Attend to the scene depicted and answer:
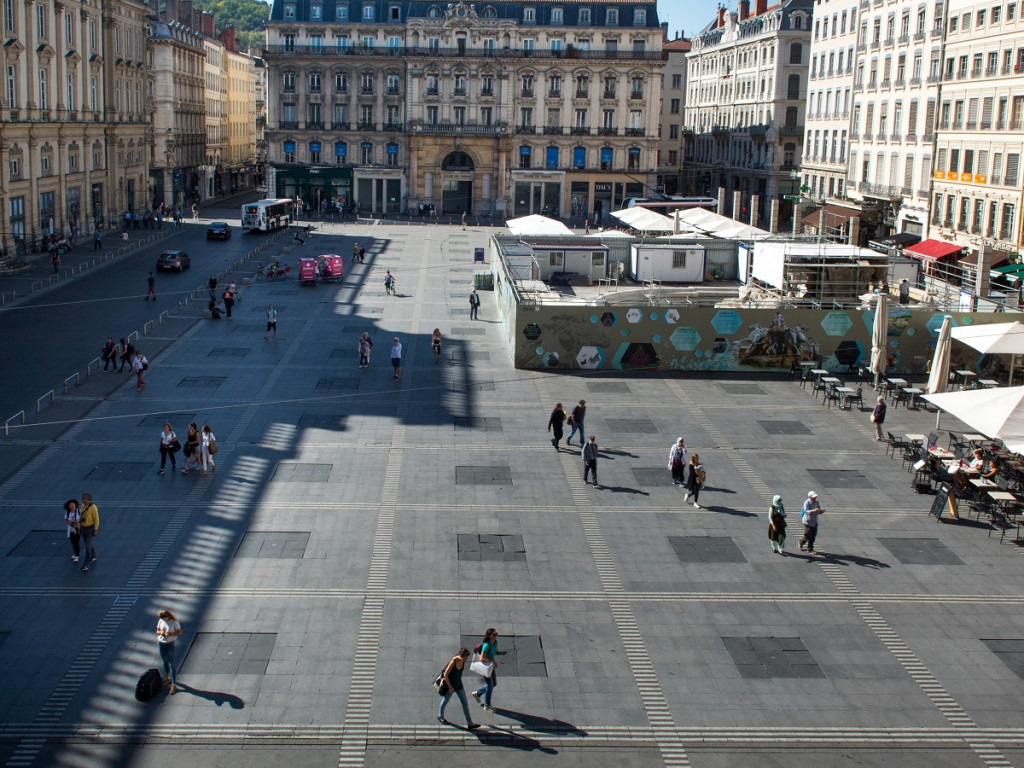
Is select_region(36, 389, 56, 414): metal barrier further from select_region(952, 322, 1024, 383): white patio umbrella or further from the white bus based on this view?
the white bus

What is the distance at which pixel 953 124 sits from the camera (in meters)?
63.0

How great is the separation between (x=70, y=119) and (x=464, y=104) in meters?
41.2

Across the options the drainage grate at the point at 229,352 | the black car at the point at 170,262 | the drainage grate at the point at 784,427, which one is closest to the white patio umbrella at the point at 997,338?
the drainage grate at the point at 784,427

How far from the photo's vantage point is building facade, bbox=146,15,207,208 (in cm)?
10144

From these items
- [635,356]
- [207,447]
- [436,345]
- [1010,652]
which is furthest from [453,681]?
[635,356]

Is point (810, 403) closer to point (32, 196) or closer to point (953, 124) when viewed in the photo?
point (953, 124)

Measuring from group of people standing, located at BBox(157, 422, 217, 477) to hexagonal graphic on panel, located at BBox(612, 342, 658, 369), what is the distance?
17188 mm

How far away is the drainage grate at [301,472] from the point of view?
27.1 m

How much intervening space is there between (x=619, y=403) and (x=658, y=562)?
13.4 meters

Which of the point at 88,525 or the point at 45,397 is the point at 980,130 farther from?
the point at 88,525

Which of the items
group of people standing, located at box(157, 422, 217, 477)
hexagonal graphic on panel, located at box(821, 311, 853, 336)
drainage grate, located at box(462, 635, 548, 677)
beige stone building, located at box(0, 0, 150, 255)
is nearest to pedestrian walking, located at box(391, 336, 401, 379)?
group of people standing, located at box(157, 422, 217, 477)

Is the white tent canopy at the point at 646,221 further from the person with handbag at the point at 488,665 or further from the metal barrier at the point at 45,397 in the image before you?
the person with handbag at the point at 488,665

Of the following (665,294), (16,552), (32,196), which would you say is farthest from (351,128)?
(16,552)

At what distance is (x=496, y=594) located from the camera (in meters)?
20.8
